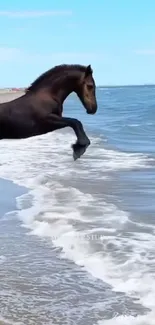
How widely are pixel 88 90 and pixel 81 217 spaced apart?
4.13 meters

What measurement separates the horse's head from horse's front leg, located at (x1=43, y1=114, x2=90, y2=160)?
1.51 feet

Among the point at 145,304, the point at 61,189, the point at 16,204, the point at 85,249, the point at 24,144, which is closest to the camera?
the point at 145,304

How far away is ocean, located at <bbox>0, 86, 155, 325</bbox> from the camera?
7.96m

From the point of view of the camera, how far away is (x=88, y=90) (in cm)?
898

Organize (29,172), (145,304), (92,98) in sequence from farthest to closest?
(29,172) → (92,98) → (145,304)

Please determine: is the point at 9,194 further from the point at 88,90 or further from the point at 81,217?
the point at 88,90

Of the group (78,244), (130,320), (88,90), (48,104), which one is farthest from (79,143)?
(78,244)

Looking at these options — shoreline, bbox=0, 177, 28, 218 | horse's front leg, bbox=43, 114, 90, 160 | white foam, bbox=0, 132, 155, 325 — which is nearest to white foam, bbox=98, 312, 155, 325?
white foam, bbox=0, 132, 155, 325

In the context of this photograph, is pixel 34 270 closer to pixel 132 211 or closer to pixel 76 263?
pixel 76 263

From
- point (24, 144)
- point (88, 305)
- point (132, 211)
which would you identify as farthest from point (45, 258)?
point (24, 144)

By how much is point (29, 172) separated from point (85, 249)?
9.43m

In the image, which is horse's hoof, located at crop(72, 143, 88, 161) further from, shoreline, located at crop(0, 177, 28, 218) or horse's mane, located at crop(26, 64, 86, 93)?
shoreline, located at crop(0, 177, 28, 218)

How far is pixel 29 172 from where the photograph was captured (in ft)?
64.7

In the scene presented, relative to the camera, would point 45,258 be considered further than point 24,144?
No
